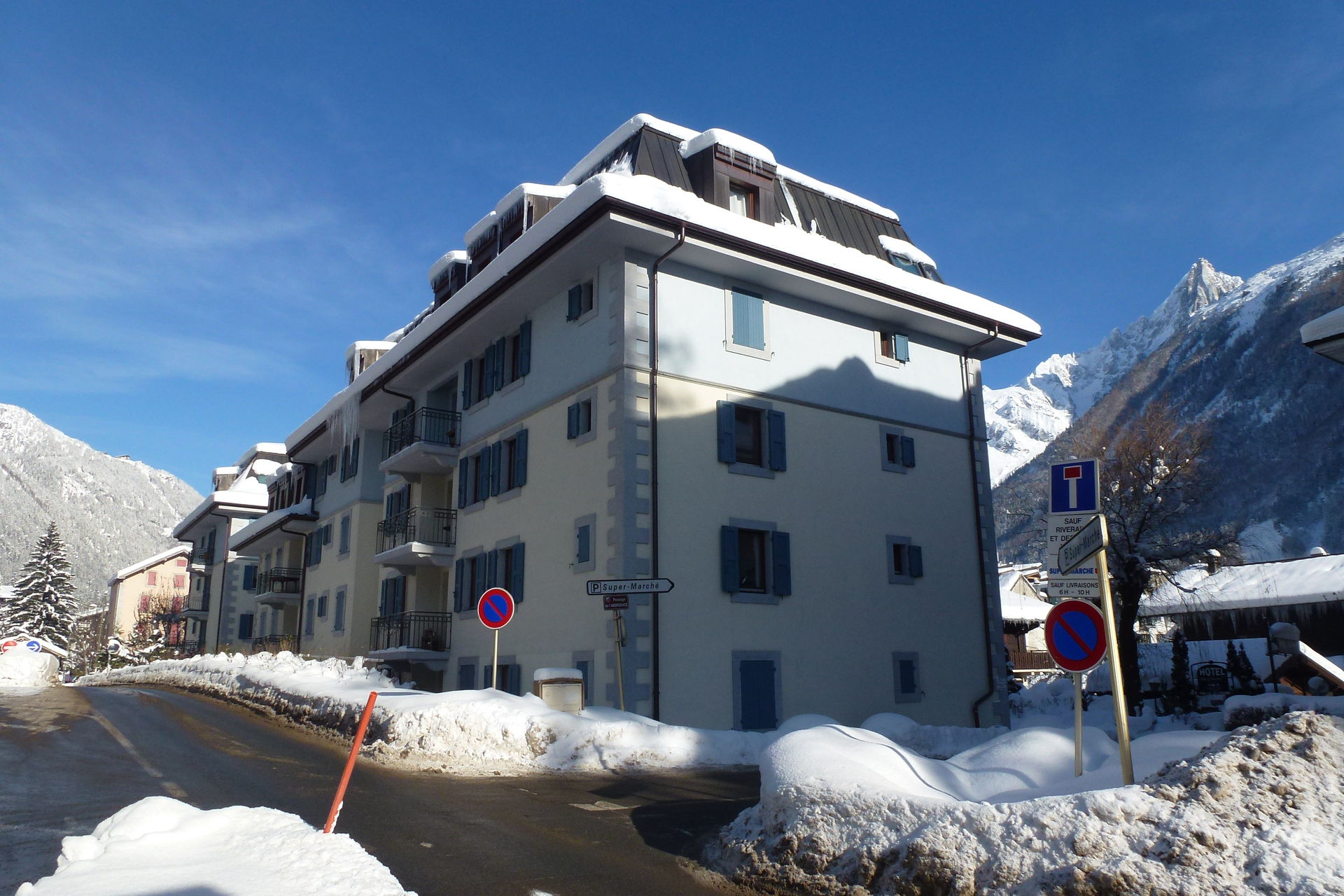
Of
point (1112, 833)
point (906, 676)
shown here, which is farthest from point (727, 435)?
point (1112, 833)

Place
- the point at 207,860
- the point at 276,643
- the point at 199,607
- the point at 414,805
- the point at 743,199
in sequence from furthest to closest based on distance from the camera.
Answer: the point at 199,607
the point at 276,643
the point at 743,199
the point at 414,805
the point at 207,860

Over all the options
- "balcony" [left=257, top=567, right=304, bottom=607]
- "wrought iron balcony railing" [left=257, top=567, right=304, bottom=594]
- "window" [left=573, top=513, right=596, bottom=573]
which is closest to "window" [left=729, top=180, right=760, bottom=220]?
"window" [left=573, top=513, right=596, bottom=573]

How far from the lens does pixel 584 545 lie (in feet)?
59.7

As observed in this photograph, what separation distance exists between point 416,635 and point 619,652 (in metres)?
10.2

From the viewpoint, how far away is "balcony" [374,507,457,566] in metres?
23.6

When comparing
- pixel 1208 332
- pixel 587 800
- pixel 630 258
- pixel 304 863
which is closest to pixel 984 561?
pixel 630 258

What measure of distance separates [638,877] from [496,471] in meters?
16.0

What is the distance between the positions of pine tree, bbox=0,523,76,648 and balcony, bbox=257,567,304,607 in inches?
1466

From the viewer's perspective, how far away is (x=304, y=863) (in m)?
5.67

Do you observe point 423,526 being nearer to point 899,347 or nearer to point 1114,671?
point 899,347

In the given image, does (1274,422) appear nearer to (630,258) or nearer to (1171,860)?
(630,258)

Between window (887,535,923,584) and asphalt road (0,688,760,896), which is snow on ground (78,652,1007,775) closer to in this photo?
asphalt road (0,688,760,896)

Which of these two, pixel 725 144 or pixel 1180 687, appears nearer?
pixel 725 144

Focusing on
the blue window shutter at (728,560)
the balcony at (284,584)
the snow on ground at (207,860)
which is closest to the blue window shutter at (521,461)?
the blue window shutter at (728,560)
